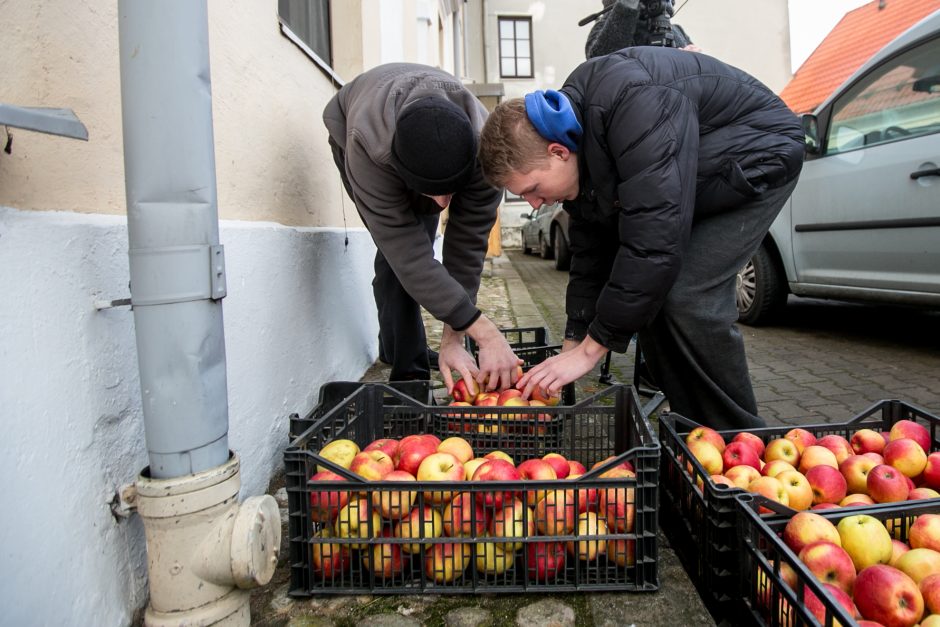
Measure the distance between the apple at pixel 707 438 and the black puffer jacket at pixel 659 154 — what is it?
1.22 ft

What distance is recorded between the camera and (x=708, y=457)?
1971 millimetres

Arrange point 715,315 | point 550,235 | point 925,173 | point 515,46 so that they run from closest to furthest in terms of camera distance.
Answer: point 715,315, point 925,173, point 550,235, point 515,46

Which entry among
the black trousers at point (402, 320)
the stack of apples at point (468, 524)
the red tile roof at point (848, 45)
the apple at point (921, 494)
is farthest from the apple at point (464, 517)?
the red tile roof at point (848, 45)

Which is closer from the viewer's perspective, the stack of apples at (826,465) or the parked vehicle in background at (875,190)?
the stack of apples at (826,465)

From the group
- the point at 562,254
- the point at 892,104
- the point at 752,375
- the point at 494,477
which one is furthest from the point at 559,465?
the point at 562,254

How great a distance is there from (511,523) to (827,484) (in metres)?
0.93

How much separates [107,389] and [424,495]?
2.70ft

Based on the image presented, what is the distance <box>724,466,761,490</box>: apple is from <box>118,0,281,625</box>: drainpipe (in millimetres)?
1310

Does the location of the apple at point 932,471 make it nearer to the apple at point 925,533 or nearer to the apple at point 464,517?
the apple at point 925,533

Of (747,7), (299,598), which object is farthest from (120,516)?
(747,7)

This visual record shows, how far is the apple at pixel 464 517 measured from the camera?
1649 mm

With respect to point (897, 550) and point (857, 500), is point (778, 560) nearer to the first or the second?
point (897, 550)

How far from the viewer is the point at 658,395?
10.8 feet

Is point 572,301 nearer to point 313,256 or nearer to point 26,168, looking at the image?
point 313,256
